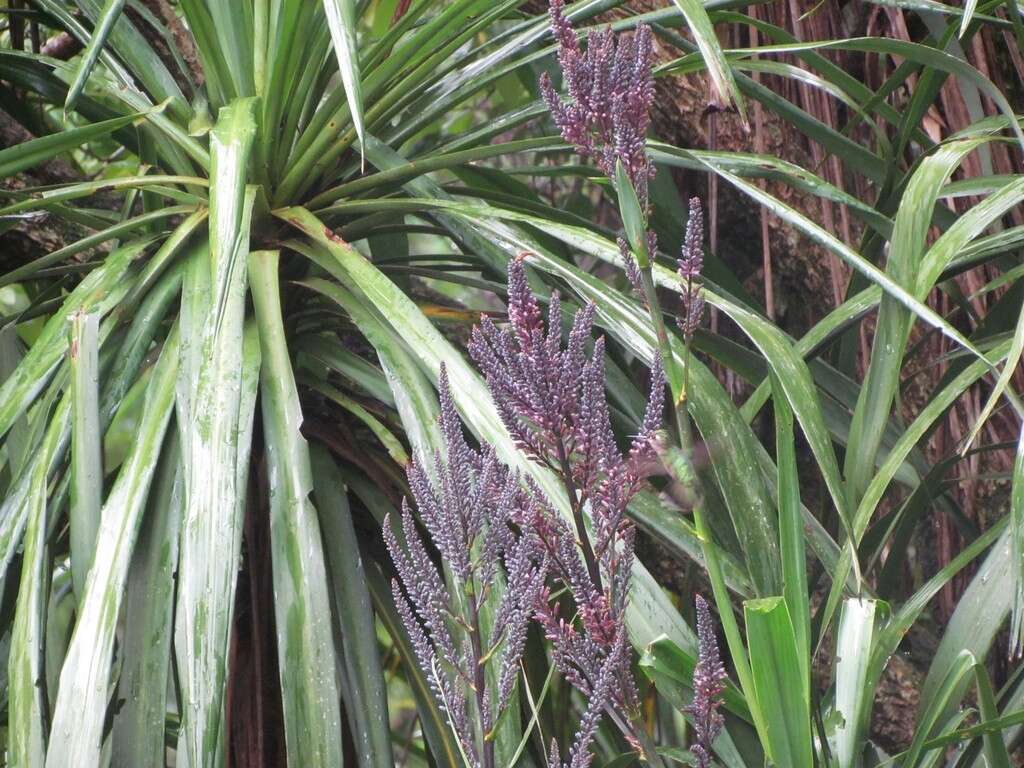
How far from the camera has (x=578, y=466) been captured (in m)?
0.56

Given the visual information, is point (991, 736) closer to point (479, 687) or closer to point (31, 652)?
point (479, 687)

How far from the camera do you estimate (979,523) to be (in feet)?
4.96

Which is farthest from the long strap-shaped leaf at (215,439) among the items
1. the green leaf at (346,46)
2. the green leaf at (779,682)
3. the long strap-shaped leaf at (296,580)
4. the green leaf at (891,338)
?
the green leaf at (891,338)

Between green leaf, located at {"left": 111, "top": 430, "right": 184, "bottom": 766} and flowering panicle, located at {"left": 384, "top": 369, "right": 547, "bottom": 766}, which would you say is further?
green leaf, located at {"left": 111, "top": 430, "right": 184, "bottom": 766}

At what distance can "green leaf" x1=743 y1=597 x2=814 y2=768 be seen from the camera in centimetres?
57

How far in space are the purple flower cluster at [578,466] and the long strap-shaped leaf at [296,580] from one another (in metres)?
0.28

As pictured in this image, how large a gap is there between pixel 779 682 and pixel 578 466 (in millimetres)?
162

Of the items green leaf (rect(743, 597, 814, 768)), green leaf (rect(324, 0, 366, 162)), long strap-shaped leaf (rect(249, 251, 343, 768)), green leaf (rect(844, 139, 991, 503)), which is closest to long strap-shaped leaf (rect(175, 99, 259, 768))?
long strap-shaped leaf (rect(249, 251, 343, 768))

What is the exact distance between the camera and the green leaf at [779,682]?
1.88 ft

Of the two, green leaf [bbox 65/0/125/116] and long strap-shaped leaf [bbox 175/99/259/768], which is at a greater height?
green leaf [bbox 65/0/125/116]

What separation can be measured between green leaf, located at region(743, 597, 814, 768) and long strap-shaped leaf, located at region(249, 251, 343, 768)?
332mm

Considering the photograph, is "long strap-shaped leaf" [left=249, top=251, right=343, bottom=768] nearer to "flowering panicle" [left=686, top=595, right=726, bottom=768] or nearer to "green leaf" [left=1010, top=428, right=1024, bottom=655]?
"flowering panicle" [left=686, top=595, right=726, bottom=768]

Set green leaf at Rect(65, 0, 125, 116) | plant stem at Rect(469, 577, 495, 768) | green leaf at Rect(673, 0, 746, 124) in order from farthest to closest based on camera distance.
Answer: green leaf at Rect(65, 0, 125, 116) < green leaf at Rect(673, 0, 746, 124) < plant stem at Rect(469, 577, 495, 768)

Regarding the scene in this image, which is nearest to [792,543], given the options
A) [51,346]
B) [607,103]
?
[607,103]
